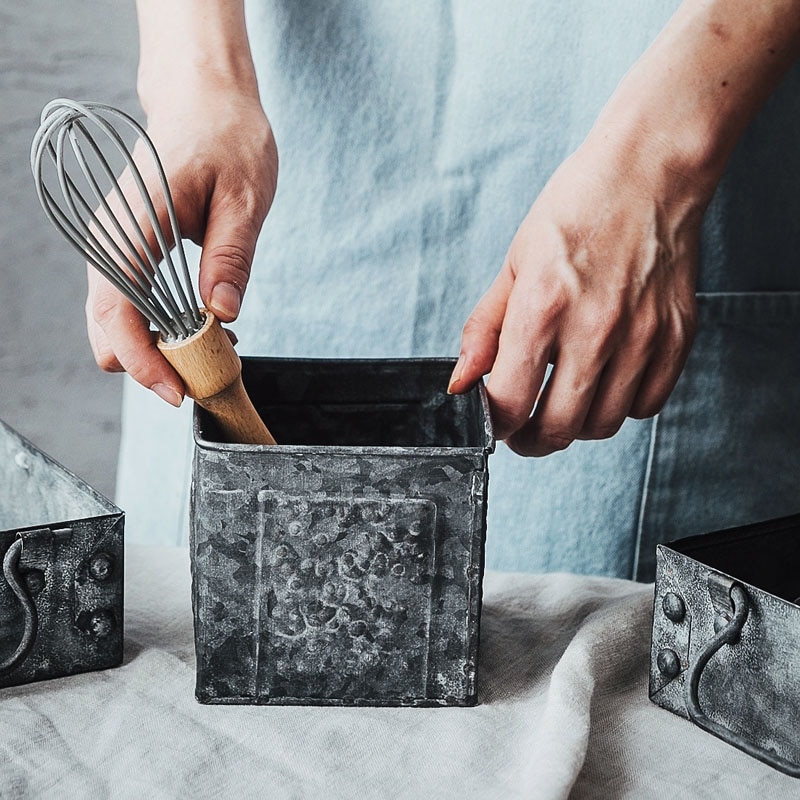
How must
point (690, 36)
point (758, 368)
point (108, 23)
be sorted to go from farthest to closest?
point (108, 23)
point (758, 368)
point (690, 36)

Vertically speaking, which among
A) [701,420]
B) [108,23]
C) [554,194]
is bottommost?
[701,420]

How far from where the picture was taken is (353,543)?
0.48 meters

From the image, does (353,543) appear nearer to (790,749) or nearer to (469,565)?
(469,565)

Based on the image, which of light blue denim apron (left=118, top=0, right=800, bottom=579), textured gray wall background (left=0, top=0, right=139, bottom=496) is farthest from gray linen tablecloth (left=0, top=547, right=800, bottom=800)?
textured gray wall background (left=0, top=0, right=139, bottom=496)

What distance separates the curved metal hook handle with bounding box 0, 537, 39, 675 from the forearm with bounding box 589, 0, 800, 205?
35 cm

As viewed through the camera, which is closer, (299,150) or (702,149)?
(702,149)

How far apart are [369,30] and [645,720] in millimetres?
502

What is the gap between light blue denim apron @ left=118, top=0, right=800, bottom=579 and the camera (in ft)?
2.39

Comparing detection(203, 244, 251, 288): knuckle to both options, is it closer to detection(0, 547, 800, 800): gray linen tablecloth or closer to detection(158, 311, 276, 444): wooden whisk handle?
detection(158, 311, 276, 444): wooden whisk handle

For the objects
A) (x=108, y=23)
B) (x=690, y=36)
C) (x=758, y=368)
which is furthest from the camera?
(x=108, y=23)

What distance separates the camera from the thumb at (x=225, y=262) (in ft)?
1.72

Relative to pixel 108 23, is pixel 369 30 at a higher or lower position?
lower

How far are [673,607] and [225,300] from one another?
0.26 meters

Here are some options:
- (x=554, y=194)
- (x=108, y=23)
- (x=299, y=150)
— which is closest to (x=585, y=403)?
(x=554, y=194)
